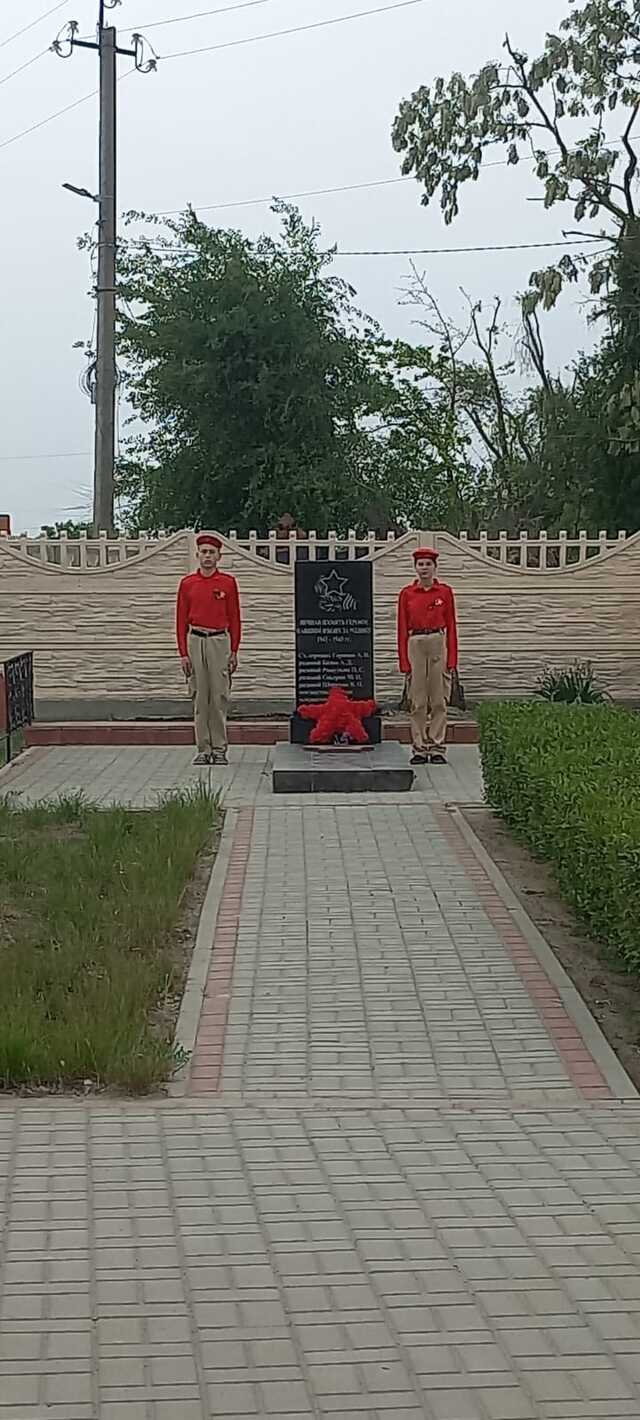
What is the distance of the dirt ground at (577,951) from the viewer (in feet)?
19.9

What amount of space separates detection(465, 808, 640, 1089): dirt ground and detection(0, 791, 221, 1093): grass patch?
5.38ft

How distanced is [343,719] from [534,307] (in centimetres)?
829

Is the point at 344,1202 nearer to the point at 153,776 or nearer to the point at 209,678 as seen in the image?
the point at 153,776

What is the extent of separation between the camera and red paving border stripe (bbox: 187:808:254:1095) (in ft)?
17.9

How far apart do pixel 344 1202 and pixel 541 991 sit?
2348 mm

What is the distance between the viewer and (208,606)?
12.7 metres

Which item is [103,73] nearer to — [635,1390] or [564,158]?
[564,158]

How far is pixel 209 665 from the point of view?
12.7 m

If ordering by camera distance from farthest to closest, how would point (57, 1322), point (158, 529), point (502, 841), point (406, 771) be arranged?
point (158, 529), point (406, 771), point (502, 841), point (57, 1322)

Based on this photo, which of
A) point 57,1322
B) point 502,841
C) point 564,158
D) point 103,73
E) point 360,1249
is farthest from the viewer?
point 564,158

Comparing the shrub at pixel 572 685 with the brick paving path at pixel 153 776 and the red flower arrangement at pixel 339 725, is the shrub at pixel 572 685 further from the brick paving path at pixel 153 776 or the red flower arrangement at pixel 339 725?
the red flower arrangement at pixel 339 725

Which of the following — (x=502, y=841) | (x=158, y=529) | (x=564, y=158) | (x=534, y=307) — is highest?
(x=564, y=158)

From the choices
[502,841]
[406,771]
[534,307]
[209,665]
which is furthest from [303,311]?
[502,841]

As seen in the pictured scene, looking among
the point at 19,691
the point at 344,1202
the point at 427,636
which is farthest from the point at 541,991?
the point at 19,691
